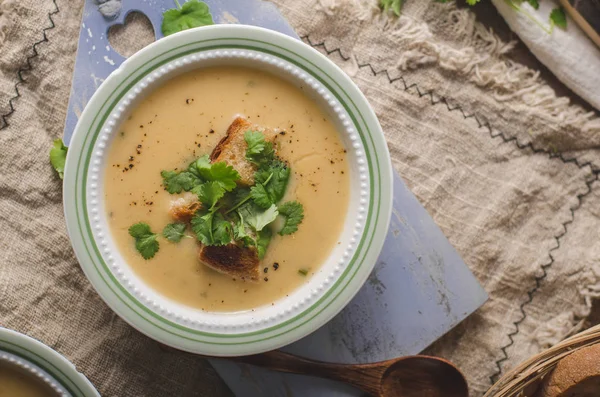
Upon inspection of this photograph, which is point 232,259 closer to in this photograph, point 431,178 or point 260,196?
point 260,196

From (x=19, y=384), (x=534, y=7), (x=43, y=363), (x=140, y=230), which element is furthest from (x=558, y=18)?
(x=19, y=384)

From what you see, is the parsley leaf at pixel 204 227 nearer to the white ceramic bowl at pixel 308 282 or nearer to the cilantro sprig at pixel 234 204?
the cilantro sprig at pixel 234 204

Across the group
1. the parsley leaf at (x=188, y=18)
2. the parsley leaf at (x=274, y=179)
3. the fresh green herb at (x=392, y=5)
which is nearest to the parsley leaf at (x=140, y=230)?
the parsley leaf at (x=274, y=179)

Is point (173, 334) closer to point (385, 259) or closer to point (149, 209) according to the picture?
point (149, 209)

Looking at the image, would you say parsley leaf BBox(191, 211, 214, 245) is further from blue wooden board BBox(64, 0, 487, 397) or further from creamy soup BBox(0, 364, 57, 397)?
creamy soup BBox(0, 364, 57, 397)

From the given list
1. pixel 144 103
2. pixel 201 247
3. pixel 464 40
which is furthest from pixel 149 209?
pixel 464 40

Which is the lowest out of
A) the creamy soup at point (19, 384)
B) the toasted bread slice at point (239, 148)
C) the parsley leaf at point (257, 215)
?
the creamy soup at point (19, 384)
